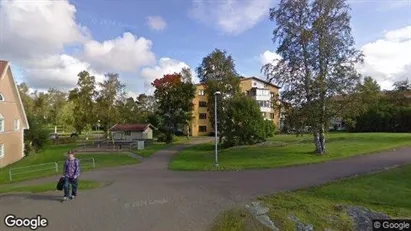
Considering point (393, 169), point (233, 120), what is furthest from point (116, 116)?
point (393, 169)

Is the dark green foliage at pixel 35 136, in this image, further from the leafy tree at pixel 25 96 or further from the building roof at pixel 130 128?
the leafy tree at pixel 25 96

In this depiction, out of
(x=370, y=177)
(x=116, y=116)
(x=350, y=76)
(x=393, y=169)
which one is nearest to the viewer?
(x=370, y=177)

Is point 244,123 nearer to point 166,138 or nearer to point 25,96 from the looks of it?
point 166,138

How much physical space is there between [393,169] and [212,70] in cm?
3131

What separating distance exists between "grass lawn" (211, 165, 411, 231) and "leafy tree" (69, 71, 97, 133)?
5436 centimetres

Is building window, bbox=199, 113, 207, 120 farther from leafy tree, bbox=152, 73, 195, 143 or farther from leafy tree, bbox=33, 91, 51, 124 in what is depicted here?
leafy tree, bbox=33, 91, 51, 124

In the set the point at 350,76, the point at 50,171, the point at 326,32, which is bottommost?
the point at 50,171

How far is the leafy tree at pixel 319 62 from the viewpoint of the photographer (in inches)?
1017

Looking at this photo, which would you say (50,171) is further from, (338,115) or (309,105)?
(338,115)

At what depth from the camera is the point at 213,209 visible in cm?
1089

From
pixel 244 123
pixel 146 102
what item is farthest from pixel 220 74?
pixel 146 102

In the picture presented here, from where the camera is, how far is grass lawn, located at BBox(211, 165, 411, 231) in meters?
9.66

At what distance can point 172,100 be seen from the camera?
56906mm

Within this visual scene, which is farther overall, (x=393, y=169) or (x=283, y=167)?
(x=283, y=167)
